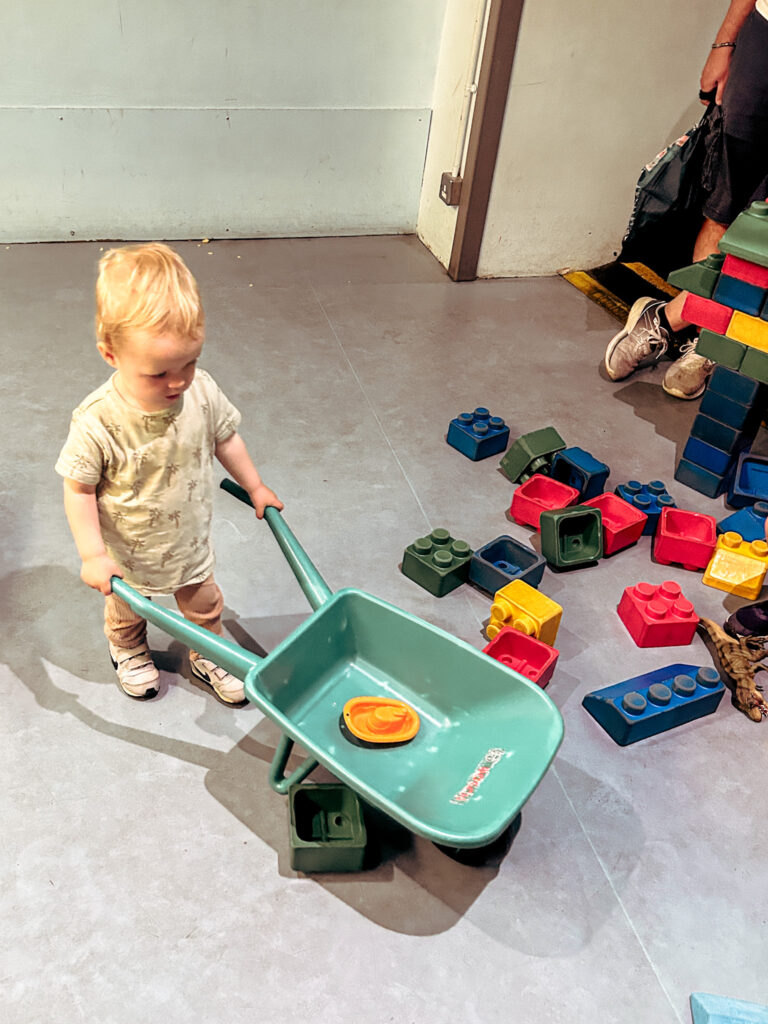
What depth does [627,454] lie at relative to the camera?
114 inches

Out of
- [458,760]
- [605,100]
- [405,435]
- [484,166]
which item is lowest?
[405,435]

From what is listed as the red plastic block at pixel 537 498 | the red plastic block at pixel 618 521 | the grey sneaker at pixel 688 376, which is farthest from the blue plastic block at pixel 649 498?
the grey sneaker at pixel 688 376

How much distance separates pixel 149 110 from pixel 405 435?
1829 mm

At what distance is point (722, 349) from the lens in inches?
Answer: 98.0

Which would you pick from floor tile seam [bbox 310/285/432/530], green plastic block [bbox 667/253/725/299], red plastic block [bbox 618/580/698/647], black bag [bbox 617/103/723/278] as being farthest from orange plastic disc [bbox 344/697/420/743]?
black bag [bbox 617/103/723/278]

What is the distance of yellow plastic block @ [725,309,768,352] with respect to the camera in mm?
2385

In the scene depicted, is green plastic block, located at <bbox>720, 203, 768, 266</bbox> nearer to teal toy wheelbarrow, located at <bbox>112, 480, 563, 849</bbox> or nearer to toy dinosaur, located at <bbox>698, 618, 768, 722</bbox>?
toy dinosaur, located at <bbox>698, 618, 768, 722</bbox>

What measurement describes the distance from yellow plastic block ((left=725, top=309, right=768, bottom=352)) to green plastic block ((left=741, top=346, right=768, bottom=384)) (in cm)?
1

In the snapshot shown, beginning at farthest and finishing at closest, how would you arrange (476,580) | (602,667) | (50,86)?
(50,86) → (476,580) → (602,667)

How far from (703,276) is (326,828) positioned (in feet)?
5.70

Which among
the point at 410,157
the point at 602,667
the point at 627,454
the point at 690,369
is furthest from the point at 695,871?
the point at 410,157

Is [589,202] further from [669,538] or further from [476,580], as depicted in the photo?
[476,580]

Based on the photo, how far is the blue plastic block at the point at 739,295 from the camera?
2367 mm

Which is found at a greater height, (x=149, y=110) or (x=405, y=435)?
(x=149, y=110)
